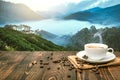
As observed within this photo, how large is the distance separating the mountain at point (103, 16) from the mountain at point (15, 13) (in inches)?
21.3

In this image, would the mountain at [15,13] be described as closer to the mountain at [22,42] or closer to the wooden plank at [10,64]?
the mountain at [22,42]

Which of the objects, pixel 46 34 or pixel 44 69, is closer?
pixel 44 69

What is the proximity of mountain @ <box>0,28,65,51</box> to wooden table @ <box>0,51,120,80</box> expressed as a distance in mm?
1670

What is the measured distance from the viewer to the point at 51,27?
365 centimetres

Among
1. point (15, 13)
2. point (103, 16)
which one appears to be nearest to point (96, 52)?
point (103, 16)

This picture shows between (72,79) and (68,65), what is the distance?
269 mm

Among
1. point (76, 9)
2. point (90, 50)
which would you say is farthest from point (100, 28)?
point (90, 50)

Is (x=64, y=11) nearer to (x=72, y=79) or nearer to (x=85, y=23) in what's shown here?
(x=85, y=23)

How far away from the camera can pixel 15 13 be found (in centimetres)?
371

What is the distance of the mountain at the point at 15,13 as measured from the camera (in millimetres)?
3676

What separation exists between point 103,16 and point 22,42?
1019mm

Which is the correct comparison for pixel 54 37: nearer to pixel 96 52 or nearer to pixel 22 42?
pixel 22 42

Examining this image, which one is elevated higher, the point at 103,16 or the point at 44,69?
the point at 103,16

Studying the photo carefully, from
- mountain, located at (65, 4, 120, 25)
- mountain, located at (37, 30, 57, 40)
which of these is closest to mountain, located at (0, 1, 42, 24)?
mountain, located at (37, 30, 57, 40)
